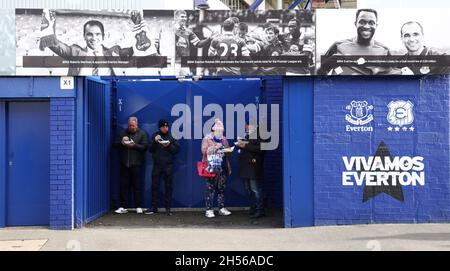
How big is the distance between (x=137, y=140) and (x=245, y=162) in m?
2.21

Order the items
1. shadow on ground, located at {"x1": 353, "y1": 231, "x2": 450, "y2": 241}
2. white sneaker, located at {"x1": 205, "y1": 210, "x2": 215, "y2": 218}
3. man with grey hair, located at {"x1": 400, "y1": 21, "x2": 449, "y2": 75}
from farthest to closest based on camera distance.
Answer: white sneaker, located at {"x1": 205, "y1": 210, "x2": 215, "y2": 218}
man with grey hair, located at {"x1": 400, "y1": 21, "x2": 449, "y2": 75}
shadow on ground, located at {"x1": 353, "y1": 231, "x2": 450, "y2": 241}

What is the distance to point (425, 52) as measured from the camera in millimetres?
10336

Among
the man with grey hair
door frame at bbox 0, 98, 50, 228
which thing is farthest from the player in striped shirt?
door frame at bbox 0, 98, 50, 228

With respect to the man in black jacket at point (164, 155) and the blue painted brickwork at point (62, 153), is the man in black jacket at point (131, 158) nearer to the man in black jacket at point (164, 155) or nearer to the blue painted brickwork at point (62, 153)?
the man in black jacket at point (164, 155)

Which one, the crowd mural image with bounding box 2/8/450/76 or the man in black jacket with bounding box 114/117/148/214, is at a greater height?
the crowd mural image with bounding box 2/8/450/76

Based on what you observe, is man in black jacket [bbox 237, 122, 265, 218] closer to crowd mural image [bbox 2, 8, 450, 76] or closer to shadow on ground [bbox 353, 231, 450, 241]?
crowd mural image [bbox 2, 8, 450, 76]

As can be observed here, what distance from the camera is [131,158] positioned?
40.0ft

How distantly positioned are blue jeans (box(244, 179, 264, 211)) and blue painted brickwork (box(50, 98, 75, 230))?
3140mm

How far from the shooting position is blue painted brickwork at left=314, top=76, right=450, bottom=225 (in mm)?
10469

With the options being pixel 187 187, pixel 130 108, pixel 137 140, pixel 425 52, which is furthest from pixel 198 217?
pixel 425 52

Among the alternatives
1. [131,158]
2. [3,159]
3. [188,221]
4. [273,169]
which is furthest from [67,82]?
[273,169]

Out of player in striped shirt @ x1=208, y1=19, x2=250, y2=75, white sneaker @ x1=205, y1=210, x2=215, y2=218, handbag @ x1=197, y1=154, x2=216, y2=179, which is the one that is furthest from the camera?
white sneaker @ x1=205, y1=210, x2=215, y2=218

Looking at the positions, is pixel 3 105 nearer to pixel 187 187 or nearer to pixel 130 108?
pixel 130 108

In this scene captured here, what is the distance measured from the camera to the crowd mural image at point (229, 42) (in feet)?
33.9
